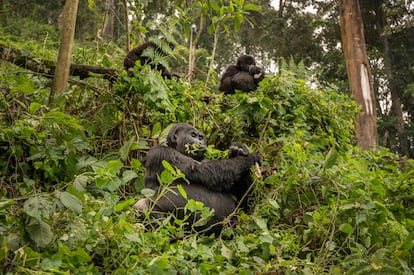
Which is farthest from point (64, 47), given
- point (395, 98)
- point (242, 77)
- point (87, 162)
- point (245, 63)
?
point (395, 98)

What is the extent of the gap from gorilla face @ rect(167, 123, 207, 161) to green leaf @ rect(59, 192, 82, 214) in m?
1.47

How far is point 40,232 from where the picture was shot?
8.05ft

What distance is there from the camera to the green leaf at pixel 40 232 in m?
2.42

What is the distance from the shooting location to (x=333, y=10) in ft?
53.5

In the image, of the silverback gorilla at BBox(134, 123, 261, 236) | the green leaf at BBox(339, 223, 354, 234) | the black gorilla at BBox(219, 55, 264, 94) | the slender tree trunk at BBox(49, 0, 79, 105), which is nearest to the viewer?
the green leaf at BBox(339, 223, 354, 234)

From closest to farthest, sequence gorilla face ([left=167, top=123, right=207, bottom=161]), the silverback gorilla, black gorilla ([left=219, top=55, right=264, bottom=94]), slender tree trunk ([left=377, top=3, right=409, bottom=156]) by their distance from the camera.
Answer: the silverback gorilla, gorilla face ([left=167, top=123, right=207, bottom=161]), black gorilla ([left=219, top=55, right=264, bottom=94]), slender tree trunk ([left=377, top=3, right=409, bottom=156])

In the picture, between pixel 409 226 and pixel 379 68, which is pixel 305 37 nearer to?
pixel 379 68

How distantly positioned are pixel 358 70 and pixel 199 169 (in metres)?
8.06

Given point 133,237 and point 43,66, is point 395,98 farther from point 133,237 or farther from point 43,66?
point 133,237

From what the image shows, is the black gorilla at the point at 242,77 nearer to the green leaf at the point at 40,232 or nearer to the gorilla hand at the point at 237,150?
the gorilla hand at the point at 237,150

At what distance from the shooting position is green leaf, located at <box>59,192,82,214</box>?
8.14ft

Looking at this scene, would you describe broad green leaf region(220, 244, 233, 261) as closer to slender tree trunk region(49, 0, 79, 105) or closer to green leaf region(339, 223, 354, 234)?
green leaf region(339, 223, 354, 234)

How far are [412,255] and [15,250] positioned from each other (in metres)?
2.02

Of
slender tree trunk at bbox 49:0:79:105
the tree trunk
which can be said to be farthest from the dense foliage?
the tree trunk
